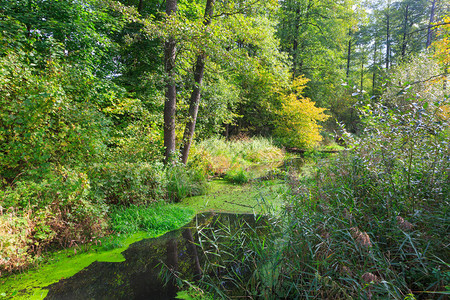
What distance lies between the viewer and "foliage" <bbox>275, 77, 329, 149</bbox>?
13.2 meters

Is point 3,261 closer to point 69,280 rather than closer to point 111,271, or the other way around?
point 69,280

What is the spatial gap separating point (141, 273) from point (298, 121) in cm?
1244

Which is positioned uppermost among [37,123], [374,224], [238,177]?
[37,123]

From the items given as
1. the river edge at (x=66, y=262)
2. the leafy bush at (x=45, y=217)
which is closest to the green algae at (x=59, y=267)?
the river edge at (x=66, y=262)

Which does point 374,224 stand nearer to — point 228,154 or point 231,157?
point 231,157

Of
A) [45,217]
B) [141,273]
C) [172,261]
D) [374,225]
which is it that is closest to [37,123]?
[45,217]

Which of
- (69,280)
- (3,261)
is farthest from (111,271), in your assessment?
(3,261)

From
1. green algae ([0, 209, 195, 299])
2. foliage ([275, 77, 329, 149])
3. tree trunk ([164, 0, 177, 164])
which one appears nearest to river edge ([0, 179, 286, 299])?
green algae ([0, 209, 195, 299])

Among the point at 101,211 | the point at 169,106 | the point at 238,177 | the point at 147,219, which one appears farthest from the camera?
the point at 238,177

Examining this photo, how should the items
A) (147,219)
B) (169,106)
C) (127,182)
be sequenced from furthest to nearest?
(169,106) < (127,182) < (147,219)

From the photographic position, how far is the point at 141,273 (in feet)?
8.93

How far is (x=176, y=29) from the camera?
4.71 m

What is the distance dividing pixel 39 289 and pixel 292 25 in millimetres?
18920

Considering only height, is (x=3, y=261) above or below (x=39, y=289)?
above
